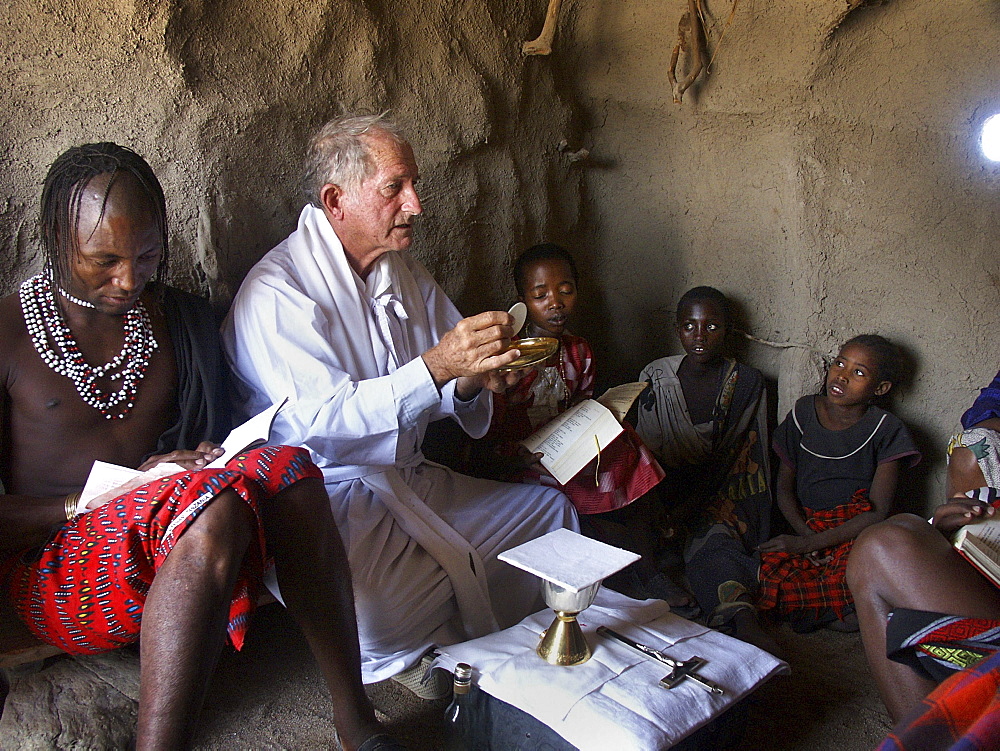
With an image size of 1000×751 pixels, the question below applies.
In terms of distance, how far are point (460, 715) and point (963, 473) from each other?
1.68 meters

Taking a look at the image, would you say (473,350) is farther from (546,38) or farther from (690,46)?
(690,46)

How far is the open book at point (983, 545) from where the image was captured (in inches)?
65.0

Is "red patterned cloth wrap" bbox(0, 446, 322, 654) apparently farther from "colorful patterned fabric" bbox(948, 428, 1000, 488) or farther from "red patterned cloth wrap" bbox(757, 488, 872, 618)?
"colorful patterned fabric" bbox(948, 428, 1000, 488)

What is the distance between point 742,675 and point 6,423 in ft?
6.12

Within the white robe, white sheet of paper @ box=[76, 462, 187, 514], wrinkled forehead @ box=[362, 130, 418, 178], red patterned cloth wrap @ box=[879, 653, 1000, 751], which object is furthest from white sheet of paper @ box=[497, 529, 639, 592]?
wrinkled forehead @ box=[362, 130, 418, 178]

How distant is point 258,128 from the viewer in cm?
266

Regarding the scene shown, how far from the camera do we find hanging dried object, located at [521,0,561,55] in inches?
131

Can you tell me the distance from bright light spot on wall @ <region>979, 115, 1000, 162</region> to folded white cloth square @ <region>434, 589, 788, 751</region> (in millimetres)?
2179

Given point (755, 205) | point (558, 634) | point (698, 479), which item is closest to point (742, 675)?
point (558, 634)

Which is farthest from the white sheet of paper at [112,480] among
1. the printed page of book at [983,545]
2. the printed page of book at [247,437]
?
the printed page of book at [983,545]

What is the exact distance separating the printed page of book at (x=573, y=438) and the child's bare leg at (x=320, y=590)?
102cm

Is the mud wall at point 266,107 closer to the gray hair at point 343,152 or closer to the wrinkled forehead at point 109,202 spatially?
the gray hair at point 343,152

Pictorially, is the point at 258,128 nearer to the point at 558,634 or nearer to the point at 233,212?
the point at 233,212

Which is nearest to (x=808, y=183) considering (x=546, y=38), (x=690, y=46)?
(x=690, y=46)
